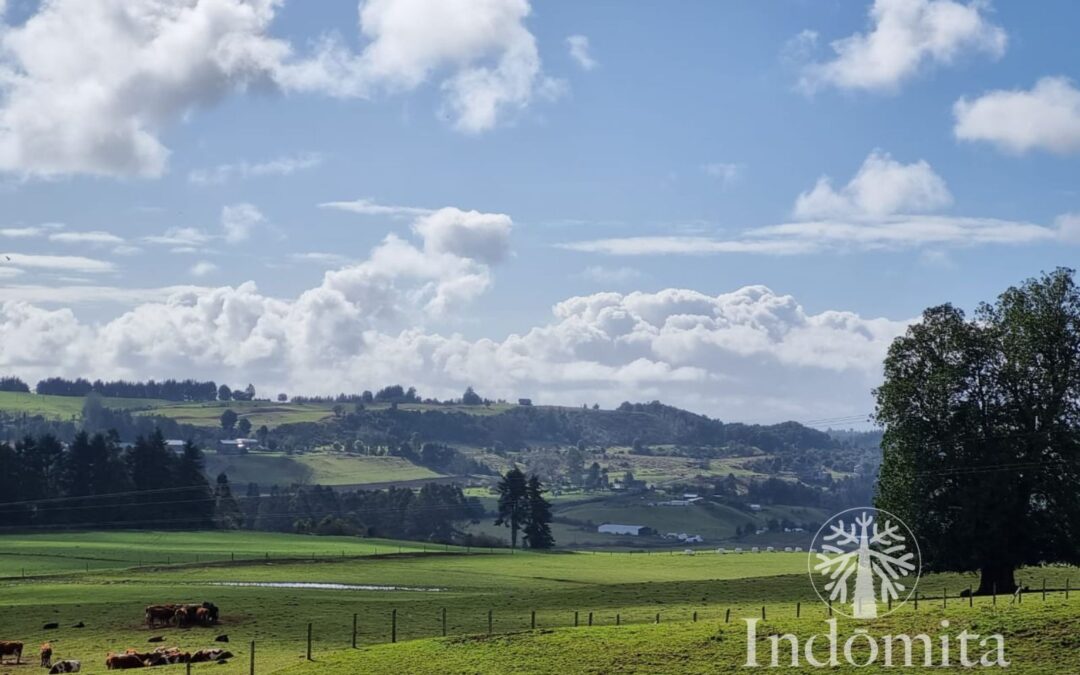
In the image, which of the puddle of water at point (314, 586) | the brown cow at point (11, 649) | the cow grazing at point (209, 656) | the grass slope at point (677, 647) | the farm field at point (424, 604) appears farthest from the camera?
the puddle of water at point (314, 586)

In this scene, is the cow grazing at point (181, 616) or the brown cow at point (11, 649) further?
the cow grazing at point (181, 616)

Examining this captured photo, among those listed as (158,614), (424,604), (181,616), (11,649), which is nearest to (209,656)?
(11,649)

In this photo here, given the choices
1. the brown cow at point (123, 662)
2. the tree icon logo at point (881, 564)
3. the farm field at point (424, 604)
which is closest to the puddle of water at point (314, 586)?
the farm field at point (424, 604)

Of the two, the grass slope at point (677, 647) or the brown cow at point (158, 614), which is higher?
the grass slope at point (677, 647)

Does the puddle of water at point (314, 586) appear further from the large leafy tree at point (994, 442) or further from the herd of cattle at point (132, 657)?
the large leafy tree at point (994, 442)

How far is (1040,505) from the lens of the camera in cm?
8056

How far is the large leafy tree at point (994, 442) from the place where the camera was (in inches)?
3130

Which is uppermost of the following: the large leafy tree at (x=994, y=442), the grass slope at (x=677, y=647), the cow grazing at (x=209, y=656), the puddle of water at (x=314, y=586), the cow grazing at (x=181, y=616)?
the large leafy tree at (x=994, y=442)

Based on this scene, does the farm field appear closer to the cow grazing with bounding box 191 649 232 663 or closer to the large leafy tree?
the cow grazing with bounding box 191 649 232 663

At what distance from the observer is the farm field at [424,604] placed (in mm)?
56344

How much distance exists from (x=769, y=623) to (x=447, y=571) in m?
79.9

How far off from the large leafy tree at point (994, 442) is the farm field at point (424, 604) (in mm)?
9478

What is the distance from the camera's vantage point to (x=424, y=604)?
287 feet

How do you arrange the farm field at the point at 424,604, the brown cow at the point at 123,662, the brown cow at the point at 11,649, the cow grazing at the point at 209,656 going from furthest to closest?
the brown cow at the point at 11,649 → the cow grazing at the point at 209,656 → the brown cow at the point at 123,662 → the farm field at the point at 424,604
